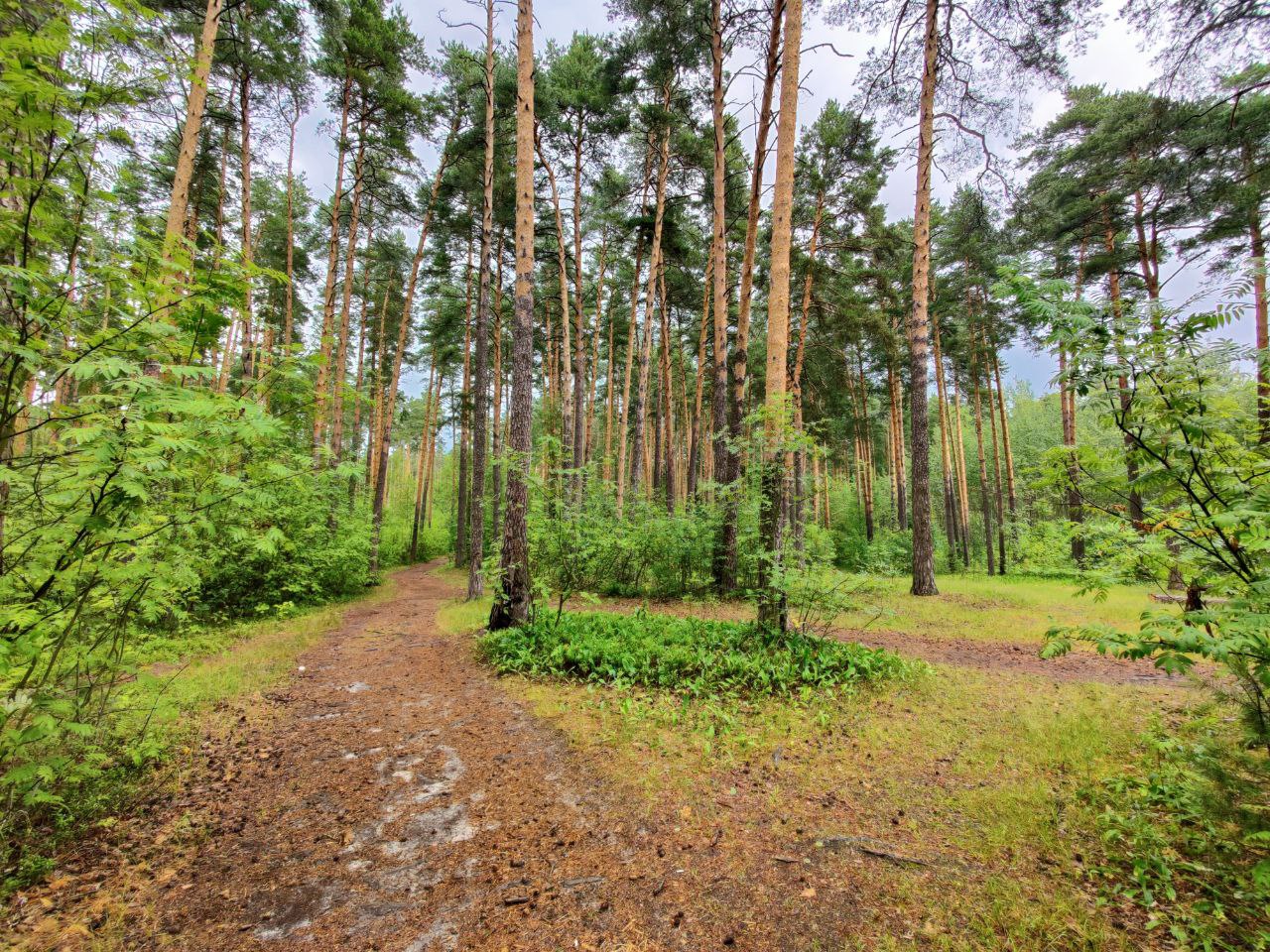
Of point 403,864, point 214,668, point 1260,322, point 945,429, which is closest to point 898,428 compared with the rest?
point 945,429

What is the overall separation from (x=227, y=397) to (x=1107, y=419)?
15.6 ft

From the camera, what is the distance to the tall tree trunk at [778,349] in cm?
557

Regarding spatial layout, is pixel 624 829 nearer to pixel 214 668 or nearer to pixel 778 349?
pixel 778 349

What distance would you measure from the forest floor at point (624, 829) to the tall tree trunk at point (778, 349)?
143cm

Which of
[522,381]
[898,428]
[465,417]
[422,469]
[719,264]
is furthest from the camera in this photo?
[422,469]

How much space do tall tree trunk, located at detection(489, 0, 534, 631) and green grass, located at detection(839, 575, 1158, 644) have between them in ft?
15.6

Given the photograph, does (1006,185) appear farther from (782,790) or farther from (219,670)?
(219,670)

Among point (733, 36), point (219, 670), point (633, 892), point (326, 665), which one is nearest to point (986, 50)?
point (733, 36)

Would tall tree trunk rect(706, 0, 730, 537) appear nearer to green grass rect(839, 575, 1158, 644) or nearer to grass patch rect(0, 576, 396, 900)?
green grass rect(839, 575, 1158, 644)

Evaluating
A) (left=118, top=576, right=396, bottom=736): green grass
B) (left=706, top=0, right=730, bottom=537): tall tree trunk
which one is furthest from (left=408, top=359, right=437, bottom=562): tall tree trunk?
(left=706, top=0, right=730, bottom=537): tall tree trunk

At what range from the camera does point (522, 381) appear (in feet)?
23.5

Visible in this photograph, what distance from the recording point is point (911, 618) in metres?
8.50

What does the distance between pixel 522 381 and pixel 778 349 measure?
3883 millimetres

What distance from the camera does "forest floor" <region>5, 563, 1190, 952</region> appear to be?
215 centimetres
